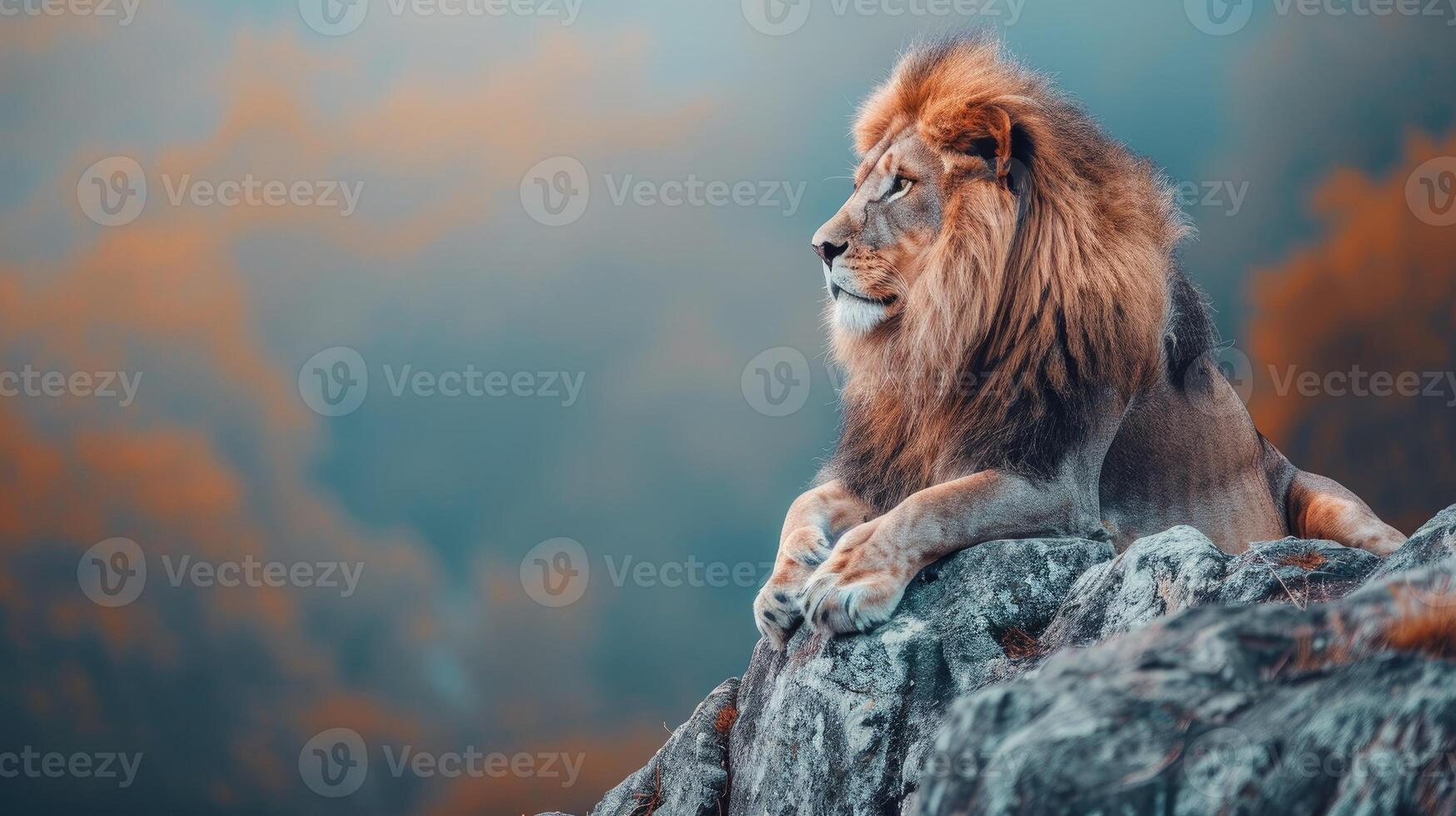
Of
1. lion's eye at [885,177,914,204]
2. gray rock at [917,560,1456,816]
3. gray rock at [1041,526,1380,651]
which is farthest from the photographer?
lion's eye at [885,177,914,204]

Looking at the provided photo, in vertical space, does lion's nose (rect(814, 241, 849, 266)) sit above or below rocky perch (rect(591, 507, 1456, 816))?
above

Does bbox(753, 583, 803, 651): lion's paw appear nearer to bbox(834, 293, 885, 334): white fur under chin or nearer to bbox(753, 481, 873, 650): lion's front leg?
bbox(753, 481, 873, 650): lion's front leg

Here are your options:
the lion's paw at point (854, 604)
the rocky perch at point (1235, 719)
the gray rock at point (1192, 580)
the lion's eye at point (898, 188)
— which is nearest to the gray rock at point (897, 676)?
the lion's paw at point (854, 604)

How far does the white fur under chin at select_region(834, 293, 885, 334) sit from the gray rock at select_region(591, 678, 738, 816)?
1.57 m

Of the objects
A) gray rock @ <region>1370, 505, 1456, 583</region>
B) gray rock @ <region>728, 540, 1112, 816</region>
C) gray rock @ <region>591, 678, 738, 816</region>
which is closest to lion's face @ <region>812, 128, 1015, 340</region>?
gray rock @ <region>728, 540, 1112, 816</region>

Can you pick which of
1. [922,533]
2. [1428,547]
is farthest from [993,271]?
[1428,547]

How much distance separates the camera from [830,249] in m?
4.06

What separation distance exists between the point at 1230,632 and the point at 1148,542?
1.85 metres

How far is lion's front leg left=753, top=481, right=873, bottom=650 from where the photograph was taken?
3830 mm

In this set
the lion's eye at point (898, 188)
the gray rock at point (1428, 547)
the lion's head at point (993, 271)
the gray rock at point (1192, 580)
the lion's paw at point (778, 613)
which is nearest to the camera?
the gray rock at point (1428, 547)

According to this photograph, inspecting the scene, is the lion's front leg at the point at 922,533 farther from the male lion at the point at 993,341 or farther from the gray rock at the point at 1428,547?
the gray rock at the point at 1428,547

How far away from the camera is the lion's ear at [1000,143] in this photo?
3.99 meters

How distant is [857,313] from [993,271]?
500 mm

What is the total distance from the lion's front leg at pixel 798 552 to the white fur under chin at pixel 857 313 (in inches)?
27.3
